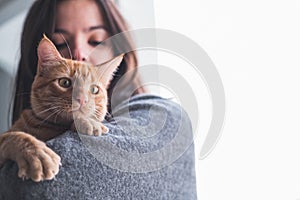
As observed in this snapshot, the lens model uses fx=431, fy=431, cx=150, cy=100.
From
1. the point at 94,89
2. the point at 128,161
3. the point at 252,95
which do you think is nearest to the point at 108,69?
the point at 94,89

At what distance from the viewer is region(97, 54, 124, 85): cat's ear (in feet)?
2.23

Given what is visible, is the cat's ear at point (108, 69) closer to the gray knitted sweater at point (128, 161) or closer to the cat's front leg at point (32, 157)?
the gray knitted sweater at point (128, 161)

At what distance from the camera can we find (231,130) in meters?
0.77

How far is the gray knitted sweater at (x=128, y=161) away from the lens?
0.54 m

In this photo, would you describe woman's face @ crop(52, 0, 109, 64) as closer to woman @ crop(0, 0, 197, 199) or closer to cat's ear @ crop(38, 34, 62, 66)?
woman @ crop(0, 0, 197, 199)

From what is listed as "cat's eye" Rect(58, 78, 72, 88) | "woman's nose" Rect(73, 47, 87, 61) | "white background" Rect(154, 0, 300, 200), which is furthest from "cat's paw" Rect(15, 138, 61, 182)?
"white background" Rect(154, 0, 300, 200)

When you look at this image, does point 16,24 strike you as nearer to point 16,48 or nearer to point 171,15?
point 16,48

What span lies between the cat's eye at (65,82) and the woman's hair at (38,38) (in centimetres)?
14

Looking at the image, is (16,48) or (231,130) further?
(16,48)

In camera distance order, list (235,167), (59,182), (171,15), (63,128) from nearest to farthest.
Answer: (59,182), (63,128), (235,167), (171,15)

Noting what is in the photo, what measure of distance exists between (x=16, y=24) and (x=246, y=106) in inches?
21.9

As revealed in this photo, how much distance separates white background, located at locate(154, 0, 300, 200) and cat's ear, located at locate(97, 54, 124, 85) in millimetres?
181

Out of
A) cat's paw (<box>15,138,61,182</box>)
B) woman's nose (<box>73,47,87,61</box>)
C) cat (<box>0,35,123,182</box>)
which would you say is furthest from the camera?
woman's nose (<box>73,47,87,61</box>)

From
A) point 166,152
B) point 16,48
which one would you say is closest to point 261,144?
point 166,152
